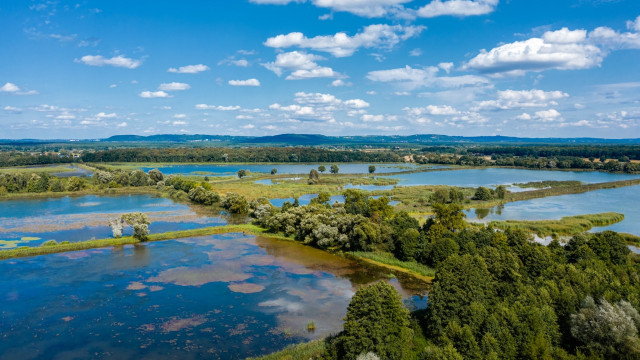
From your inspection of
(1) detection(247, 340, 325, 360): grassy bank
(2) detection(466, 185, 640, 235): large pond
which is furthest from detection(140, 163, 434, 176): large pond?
(1) detection(247, 340, 325, 360): grassy bank

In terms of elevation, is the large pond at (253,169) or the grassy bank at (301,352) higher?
the large pond at (253,169)

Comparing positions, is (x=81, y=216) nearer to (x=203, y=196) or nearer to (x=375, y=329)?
(x=203, y=196)

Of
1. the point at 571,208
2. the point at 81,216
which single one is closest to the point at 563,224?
the point at 571,208

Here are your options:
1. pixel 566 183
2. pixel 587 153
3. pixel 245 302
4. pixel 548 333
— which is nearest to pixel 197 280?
pixel 245 302

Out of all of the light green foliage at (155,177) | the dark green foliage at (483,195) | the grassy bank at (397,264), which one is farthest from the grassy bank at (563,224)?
the light green foliage at (155,177)

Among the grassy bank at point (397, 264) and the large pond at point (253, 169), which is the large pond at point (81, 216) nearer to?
the grassy bank at point (397, 264)
